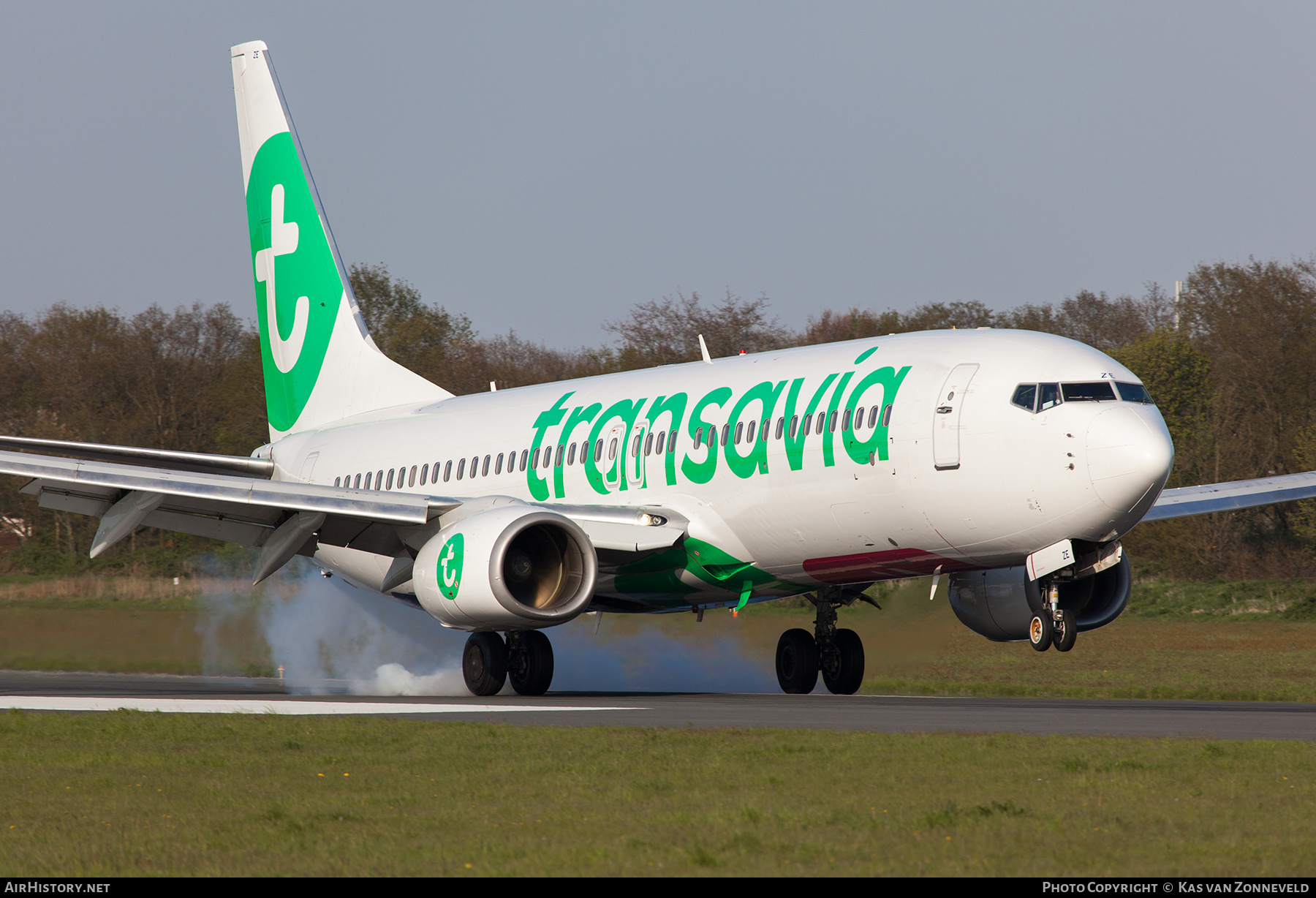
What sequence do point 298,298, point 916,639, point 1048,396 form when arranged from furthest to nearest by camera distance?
point 298,298, point 916,639, point 1048,396

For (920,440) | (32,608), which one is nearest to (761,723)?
(920,440)

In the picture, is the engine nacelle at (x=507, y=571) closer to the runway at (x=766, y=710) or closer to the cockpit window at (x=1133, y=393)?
the runway at (x=766, y=710)

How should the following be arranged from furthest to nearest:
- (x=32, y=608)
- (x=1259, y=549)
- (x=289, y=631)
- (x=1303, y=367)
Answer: (x=1303, y=367) < (x=1259, y=549) < (x=32, y=608) < (x=289, y=631)

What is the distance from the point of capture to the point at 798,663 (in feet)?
72.0

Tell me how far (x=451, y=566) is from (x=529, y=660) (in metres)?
3.00

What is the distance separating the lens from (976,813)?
27.9ft

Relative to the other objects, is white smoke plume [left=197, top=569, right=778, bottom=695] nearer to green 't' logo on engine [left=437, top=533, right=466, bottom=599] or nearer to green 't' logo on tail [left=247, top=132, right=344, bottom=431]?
green 't' logo on tail [left=247, top=132, right=344, bottom=431]

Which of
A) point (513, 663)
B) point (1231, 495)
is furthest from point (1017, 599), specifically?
point (513, 663)

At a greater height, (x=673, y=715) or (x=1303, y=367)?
(x=1303, y=367)

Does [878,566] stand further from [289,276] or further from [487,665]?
[289,276]

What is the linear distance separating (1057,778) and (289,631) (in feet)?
68.5

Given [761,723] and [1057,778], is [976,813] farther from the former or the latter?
[761,723]

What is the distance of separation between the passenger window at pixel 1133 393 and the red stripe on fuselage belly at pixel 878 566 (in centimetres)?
272

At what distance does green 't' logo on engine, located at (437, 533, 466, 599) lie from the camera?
1869 centimetres
